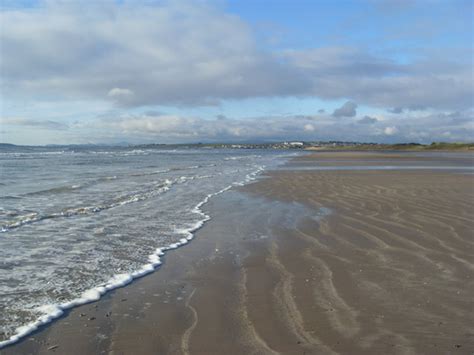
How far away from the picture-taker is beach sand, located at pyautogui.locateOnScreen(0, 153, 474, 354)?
430cm

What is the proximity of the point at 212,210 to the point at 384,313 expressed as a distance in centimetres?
858

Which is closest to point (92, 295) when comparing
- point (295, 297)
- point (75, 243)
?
point (295, 297)

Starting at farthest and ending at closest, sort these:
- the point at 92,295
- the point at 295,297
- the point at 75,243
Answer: the point at 75,243 < the point at 92,295 < the point at 295,297

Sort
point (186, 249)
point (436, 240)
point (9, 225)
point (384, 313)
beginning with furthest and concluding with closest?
point (9, 225) < point (436, 240) < point (186, 249) < point (384, 313)

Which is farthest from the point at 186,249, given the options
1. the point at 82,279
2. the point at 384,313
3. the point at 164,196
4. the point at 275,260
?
the point at 164,196

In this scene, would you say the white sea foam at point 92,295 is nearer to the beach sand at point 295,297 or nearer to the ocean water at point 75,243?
the ocean water at point 75,243

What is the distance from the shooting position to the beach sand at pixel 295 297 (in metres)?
4.30

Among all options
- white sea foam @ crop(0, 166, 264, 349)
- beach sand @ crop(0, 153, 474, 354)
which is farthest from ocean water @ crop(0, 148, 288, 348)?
beach sand @ crop(0, 153, 474, 354)

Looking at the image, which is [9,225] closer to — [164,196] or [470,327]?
[164,196]

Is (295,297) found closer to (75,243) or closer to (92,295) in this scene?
(92,295)

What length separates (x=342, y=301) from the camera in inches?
213

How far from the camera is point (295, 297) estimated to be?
5.58 meters

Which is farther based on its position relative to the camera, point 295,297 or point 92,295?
point 92,295

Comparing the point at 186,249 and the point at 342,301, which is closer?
the point at 342,301
